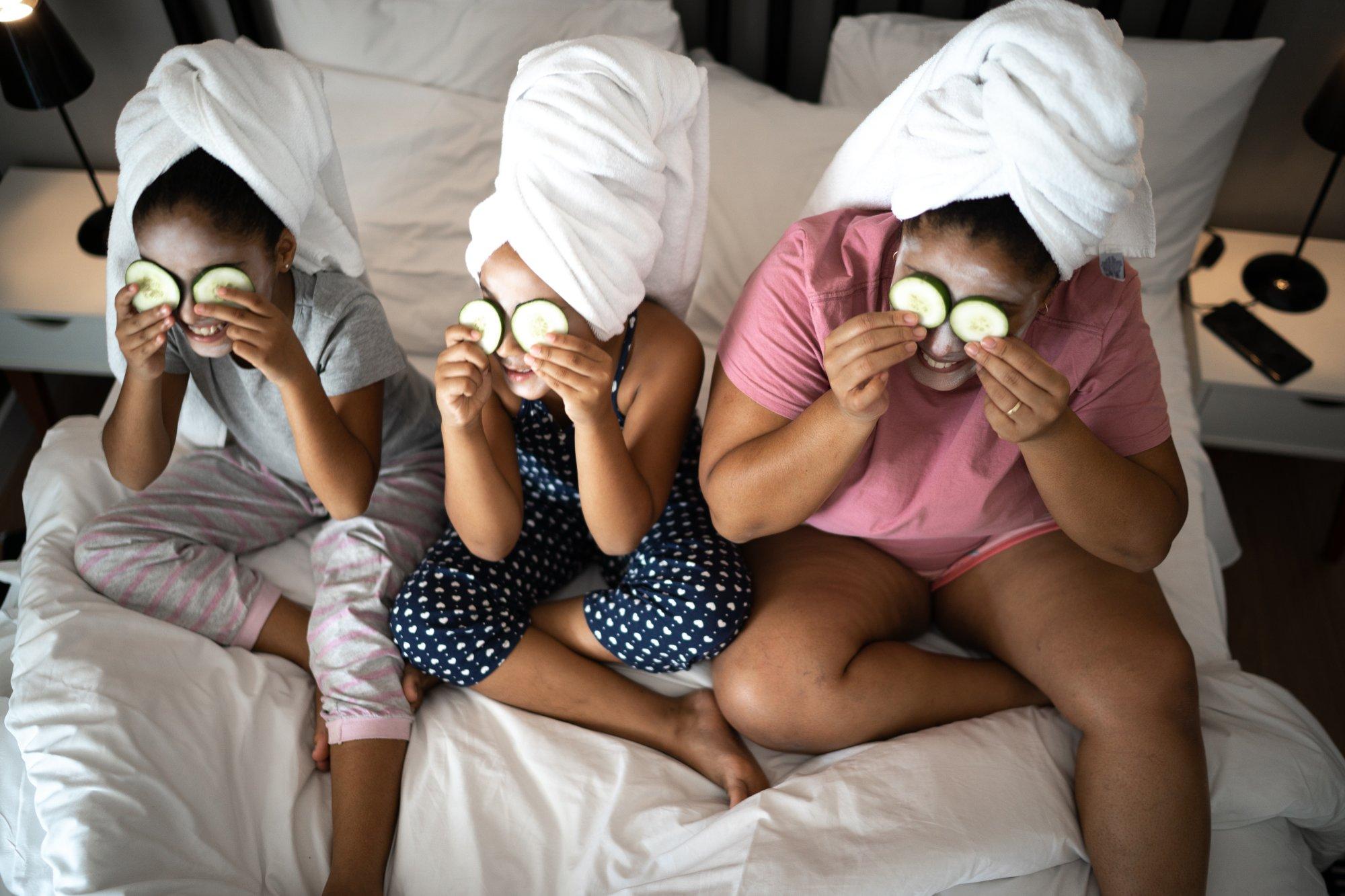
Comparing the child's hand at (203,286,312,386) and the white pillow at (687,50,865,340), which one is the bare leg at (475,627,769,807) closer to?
the child's hand at (203,286,312,386)

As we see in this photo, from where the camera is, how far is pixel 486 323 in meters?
1.40

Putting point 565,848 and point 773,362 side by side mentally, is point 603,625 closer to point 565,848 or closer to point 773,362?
point 565,848

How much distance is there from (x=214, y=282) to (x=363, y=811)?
801 millimetres

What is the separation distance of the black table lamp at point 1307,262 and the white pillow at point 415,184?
1767mm

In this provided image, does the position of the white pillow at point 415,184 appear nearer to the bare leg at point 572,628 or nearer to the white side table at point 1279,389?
the bare leg at point 572,628

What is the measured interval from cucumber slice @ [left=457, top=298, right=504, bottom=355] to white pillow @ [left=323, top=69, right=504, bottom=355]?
77 centimetres

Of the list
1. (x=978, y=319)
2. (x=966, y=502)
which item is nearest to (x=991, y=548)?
(x=966, y=502)

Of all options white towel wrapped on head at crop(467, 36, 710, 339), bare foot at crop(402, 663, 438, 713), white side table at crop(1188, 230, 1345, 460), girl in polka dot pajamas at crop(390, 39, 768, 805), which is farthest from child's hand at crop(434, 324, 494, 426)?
white side table at crop(1188, 230, 1345, 460)

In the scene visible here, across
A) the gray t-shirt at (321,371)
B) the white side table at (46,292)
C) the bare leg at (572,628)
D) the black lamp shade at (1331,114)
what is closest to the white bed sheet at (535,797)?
the bare leg at (572,628)

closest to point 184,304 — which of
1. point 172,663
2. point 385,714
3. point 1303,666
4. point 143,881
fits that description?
point 172,663

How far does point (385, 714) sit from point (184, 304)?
0.69 meters

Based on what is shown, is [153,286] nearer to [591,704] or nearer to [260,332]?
[260,332]

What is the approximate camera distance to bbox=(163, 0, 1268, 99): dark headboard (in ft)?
7.26

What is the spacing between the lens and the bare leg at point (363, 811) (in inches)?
55.1
